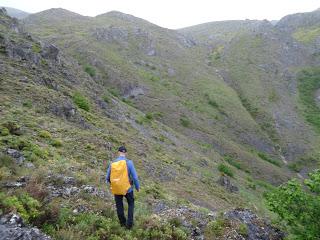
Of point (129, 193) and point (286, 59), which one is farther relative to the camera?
point (286, 59)

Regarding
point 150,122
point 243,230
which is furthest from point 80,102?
point 243,230

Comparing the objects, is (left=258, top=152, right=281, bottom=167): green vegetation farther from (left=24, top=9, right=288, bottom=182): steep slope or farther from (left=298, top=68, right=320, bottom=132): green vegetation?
(left=298, top=68, right=320, bottom=132): green vegetation

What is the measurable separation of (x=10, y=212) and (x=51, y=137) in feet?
35.0

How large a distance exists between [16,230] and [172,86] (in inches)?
2469

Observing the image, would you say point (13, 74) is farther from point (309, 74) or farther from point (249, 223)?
point (309, 74)


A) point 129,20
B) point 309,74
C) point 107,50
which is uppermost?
point 129,20

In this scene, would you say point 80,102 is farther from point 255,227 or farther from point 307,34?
point 307,34

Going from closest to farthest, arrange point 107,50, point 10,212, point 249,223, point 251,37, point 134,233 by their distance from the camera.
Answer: point 10,212
point 134,233
point 249,223
point 107,50
point 251,37

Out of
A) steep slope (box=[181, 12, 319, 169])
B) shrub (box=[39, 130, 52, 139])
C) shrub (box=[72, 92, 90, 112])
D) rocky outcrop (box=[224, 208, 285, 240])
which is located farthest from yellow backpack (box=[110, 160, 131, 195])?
steep slope (box=[181, 12, 319, 169])

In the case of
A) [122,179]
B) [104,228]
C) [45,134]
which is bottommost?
[45,134]

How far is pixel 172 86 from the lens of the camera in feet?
226

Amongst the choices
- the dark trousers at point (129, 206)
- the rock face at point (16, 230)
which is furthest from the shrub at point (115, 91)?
the rock face at point (16, 230)

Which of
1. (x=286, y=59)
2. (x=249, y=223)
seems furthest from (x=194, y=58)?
(x=249, y=223)

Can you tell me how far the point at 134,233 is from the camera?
869 cm
